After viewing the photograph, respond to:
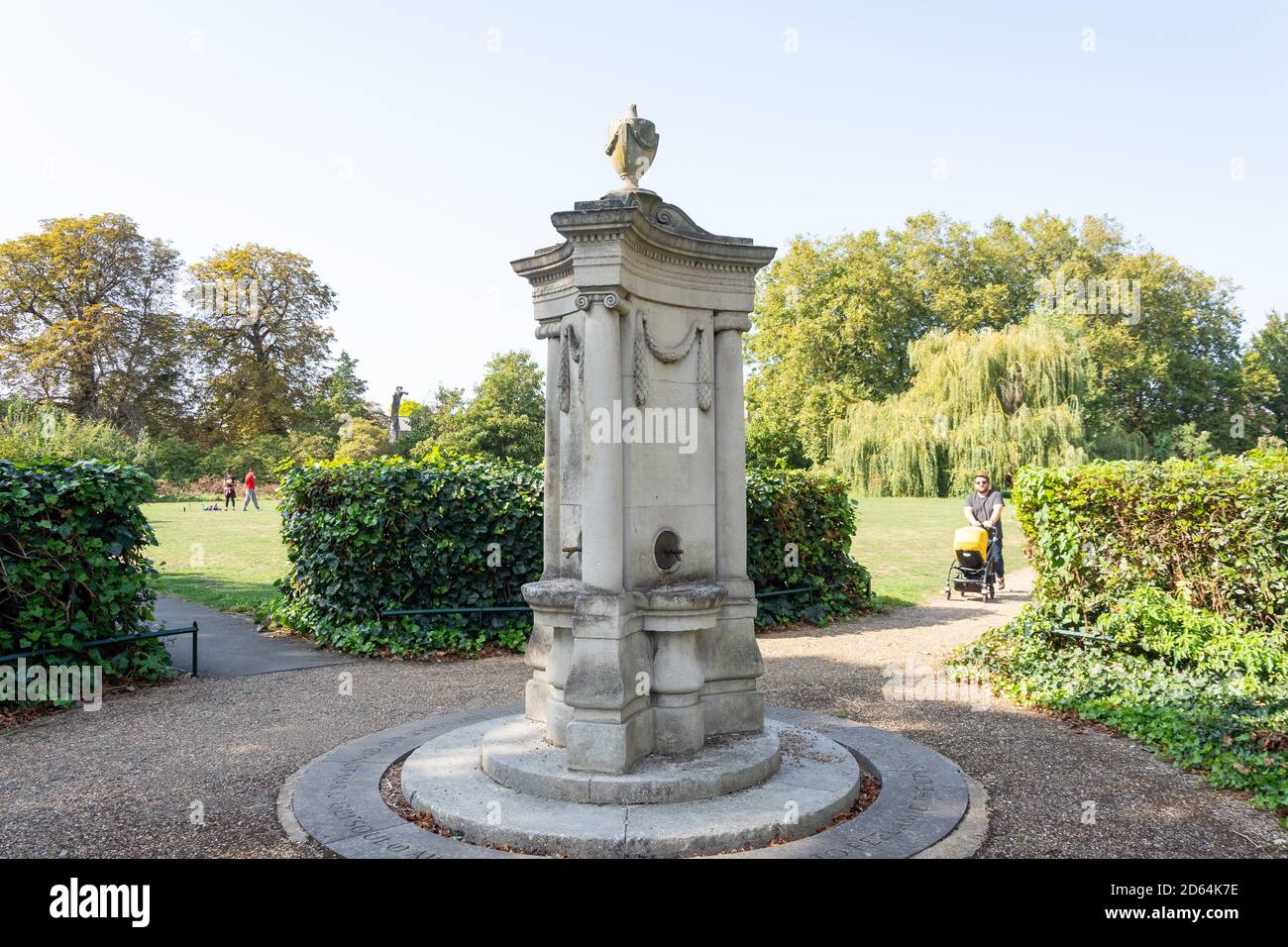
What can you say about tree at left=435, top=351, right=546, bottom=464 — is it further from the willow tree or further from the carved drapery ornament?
the carved drapery ornament

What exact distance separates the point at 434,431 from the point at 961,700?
138 ft

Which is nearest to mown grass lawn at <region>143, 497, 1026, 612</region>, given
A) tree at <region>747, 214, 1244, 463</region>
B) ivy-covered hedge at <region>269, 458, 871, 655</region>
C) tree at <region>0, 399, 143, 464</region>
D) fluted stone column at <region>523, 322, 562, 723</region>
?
ivy-covered hedge at <region>269, 458, 871, 655</region>

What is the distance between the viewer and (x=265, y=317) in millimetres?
48844

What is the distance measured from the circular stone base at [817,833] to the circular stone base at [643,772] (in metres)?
0.13

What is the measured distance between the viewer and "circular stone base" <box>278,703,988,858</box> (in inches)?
159

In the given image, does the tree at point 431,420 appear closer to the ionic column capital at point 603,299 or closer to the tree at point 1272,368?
the ionic column capital at point 603,299

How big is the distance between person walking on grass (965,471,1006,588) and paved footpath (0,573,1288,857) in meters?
4.48

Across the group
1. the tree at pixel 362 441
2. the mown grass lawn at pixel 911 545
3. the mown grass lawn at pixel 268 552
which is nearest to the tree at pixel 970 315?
the mown grass lawn at pixel 911 545

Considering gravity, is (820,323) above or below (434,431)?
above

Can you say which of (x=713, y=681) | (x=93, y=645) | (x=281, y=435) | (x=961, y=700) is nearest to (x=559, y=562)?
(x=713, y=681)

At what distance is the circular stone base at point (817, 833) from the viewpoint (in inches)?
159

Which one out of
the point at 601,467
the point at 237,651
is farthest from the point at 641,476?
the point at 237,651

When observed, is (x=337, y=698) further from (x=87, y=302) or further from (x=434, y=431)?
(x=87, y=302)

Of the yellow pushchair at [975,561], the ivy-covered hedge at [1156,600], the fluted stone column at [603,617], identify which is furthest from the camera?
the yellow pushchair at [975,561]
